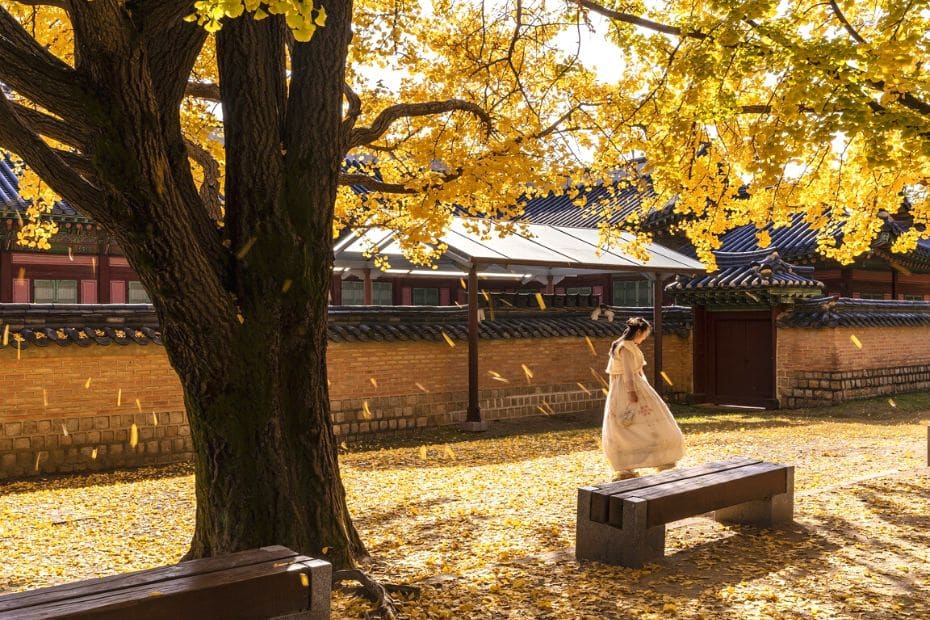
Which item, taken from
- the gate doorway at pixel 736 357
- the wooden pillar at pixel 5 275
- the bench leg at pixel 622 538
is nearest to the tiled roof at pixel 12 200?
the wooden pillar at pixel 5 275

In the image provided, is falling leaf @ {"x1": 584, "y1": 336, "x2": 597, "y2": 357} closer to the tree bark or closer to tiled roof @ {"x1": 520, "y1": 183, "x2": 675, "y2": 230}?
tiled roof @ {"x1": 520, "y1": 183, "x2": 675, "y2": 230}

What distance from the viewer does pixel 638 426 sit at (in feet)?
27.9

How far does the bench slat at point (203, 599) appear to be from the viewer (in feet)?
10.4

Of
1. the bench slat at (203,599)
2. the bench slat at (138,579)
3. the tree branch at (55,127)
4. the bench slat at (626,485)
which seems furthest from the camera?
→ the bench slat at (626,485)

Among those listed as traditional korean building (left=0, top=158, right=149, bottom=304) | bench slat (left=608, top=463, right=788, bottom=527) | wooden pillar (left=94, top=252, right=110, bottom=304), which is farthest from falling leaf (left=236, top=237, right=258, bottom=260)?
wooden pillar (left=94, top=252, right=110, bottom=304)

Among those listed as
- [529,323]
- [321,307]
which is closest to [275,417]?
[321,307]

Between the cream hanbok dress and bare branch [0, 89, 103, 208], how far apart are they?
5.68 metres

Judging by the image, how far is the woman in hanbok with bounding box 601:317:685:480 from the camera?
333 inches

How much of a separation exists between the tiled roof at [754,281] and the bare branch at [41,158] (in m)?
15.1

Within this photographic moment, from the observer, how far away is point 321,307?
4.99 meters

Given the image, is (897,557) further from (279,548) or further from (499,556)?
(279,548)

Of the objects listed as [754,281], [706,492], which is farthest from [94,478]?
[754,281]

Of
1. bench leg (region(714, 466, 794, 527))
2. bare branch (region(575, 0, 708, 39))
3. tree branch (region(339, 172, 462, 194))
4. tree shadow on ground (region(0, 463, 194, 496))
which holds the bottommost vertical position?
tree shadow on ground (region(0, 463, 194, 496))

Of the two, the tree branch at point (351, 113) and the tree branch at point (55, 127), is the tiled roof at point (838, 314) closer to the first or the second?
the tree branch at point (351, 113)
